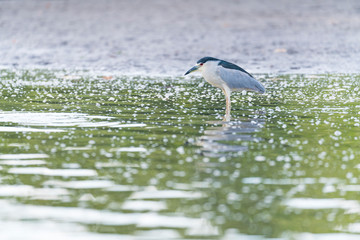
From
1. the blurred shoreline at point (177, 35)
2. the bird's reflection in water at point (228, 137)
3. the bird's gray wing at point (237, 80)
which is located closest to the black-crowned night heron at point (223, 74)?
the bird's gray wing at point (237, 80)

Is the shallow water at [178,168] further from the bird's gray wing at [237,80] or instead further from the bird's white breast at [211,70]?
the bird's white breast at [211,70]

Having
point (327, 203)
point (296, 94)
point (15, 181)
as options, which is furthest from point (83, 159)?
point (296, 94)

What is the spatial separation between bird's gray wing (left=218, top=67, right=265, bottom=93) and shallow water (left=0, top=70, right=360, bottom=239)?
350 millimetres

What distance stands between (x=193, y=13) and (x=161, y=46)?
4.32 m

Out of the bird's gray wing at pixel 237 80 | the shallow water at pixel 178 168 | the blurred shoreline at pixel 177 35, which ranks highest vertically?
the blurred shoreline at pixel 177 35

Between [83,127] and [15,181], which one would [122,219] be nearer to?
[15,181]

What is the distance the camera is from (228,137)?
362 inches

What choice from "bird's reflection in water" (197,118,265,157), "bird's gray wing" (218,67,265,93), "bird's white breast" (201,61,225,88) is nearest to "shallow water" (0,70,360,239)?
"bird's reflection in water" (197,118,265,157)

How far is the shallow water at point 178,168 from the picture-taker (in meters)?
5.40

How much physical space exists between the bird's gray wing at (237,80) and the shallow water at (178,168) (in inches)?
13.8

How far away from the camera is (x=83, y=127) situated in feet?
32.5

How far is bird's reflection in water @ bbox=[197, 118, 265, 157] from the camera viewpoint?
26.9ft

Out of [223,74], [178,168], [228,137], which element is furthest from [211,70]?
[178,168]

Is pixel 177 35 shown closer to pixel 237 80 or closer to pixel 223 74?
pixel 237 80
